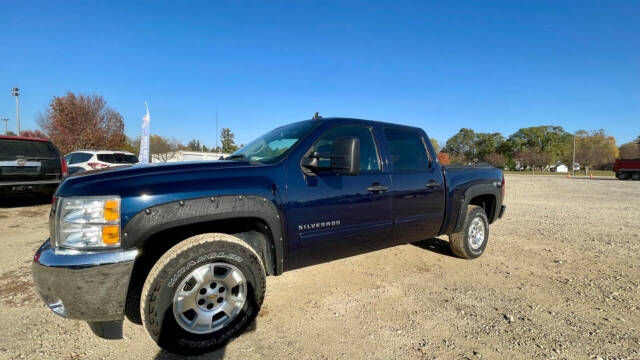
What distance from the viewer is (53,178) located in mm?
6840

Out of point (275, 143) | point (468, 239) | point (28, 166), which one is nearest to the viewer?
point (275, 143)

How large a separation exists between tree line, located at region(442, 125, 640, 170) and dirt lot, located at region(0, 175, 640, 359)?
195 feet

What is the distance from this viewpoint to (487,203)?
4.66 meters

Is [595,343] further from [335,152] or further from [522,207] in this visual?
[522,207]

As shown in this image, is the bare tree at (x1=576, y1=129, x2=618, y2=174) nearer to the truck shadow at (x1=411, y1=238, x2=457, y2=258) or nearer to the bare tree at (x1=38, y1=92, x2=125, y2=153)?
the truck shadow at (x1=411, y1=238, x2=457, y2=258)

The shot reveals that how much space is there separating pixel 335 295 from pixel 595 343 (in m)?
2.20

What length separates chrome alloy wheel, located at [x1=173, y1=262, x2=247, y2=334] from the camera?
2096 millimetres

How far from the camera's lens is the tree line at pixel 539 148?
64.6 metres

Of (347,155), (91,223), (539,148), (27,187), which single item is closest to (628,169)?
(347,155)

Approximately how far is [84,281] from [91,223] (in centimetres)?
37

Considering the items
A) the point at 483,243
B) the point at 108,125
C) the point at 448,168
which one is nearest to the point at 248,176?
the point at 448,168

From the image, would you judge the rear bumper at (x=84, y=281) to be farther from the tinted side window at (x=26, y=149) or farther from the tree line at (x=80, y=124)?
the tree line at (x=80, y=124)

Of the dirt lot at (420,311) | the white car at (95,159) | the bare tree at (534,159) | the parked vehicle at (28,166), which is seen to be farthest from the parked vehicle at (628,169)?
the bare tree at (534,159)

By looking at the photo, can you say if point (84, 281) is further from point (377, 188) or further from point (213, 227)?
point (377, 188)
